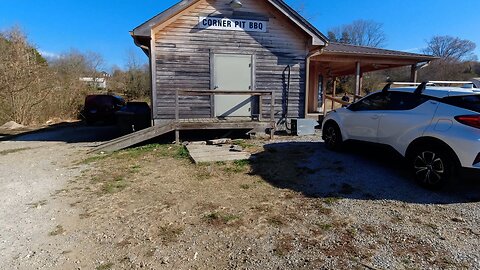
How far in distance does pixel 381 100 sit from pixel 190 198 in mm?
4205

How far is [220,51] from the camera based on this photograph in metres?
9.92

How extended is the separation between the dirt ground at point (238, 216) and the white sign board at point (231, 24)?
5086 millimetres

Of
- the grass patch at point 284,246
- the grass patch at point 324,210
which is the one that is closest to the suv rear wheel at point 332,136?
the grass patch at point 324,210

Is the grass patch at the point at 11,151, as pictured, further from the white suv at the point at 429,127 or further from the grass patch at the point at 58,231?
the white suv at the point at 429,127

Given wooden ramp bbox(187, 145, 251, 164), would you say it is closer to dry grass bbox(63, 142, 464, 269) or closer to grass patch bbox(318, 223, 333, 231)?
dry grass bbox(63, 142, 464, 269)

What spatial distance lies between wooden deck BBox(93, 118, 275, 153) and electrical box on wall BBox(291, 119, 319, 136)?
90 cm

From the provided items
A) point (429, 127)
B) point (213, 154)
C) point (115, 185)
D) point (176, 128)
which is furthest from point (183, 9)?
point (429, 127)

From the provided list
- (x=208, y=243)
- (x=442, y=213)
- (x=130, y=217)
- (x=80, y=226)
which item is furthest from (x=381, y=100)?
(x=80, y=226)

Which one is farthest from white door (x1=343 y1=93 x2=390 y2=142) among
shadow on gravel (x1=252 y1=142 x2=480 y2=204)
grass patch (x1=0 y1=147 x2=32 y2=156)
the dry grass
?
grass patch (x1=0 y1=147 x2=32 y2=156)

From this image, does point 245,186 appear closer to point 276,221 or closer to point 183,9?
point 276,221

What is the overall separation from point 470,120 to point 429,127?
568 millimetres

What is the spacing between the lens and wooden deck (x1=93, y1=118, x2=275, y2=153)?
8.27 meters

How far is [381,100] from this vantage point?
6113mm

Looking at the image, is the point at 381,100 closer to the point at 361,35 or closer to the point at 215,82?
the point at 215,82
